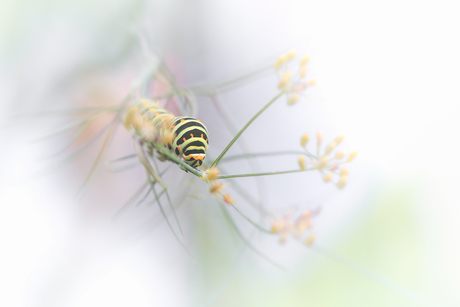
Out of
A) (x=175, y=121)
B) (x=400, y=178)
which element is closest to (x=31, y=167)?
(x=175, y=121)

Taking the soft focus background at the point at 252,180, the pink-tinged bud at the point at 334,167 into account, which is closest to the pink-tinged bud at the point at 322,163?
the pink-tinged bud at the point at 334,167

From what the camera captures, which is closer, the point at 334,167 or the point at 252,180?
the point at 334,167

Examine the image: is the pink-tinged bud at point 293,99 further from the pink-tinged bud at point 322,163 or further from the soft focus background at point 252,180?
the soft focus background at point 252,180

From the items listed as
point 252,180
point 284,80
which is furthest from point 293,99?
point 252,180

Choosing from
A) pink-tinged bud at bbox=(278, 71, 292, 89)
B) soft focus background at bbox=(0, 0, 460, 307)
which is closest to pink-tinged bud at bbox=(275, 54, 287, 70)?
pink-tinged bud at bbox=(278, 71, 292, 89)

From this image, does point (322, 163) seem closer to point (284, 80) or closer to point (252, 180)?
point (284, 80)

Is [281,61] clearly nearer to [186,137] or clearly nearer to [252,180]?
[186,137]

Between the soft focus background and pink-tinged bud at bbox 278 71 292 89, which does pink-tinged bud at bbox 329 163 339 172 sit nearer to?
pink-tinged bud at bbox 278 71 292 89

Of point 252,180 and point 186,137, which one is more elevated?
point 252,180

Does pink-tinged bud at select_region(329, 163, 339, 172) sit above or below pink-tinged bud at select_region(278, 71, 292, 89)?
below
